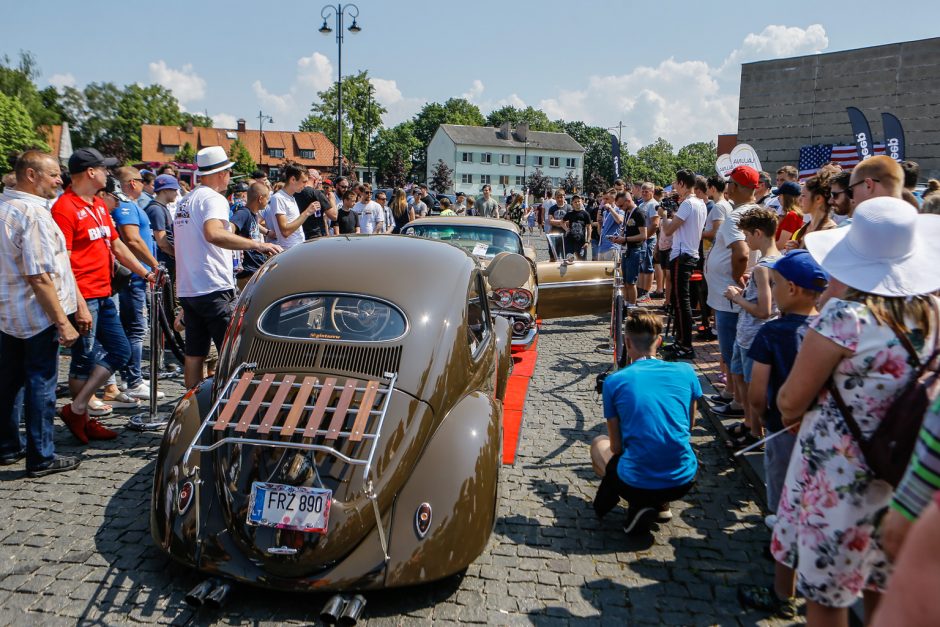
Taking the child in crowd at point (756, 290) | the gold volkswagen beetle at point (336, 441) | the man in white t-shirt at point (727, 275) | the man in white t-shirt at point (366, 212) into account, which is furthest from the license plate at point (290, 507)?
the man in white t-shirt at point (366, 212)

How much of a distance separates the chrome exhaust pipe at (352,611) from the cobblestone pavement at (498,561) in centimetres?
13

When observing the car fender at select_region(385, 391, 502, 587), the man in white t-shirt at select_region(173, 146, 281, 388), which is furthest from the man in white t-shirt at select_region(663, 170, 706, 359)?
the car fender at select_region(385, 391, 502, 587)

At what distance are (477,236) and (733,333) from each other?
12.0 feet

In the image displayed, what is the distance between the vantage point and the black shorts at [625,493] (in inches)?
144

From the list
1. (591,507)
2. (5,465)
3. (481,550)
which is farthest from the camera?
(5,465)

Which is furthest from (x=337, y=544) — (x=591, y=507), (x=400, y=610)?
(x=591, y=507)

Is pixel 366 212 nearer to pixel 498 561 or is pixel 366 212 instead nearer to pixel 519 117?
pixel 498 561

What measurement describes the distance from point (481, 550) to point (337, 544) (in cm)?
72

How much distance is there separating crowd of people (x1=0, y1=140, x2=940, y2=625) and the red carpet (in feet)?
3.61

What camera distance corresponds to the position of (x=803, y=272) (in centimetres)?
329

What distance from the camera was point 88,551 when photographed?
11.5 feet

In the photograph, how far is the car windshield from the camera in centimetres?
817

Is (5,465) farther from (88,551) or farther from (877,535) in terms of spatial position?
(877,535)

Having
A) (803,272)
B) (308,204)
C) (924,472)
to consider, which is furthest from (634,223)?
(924,472)
